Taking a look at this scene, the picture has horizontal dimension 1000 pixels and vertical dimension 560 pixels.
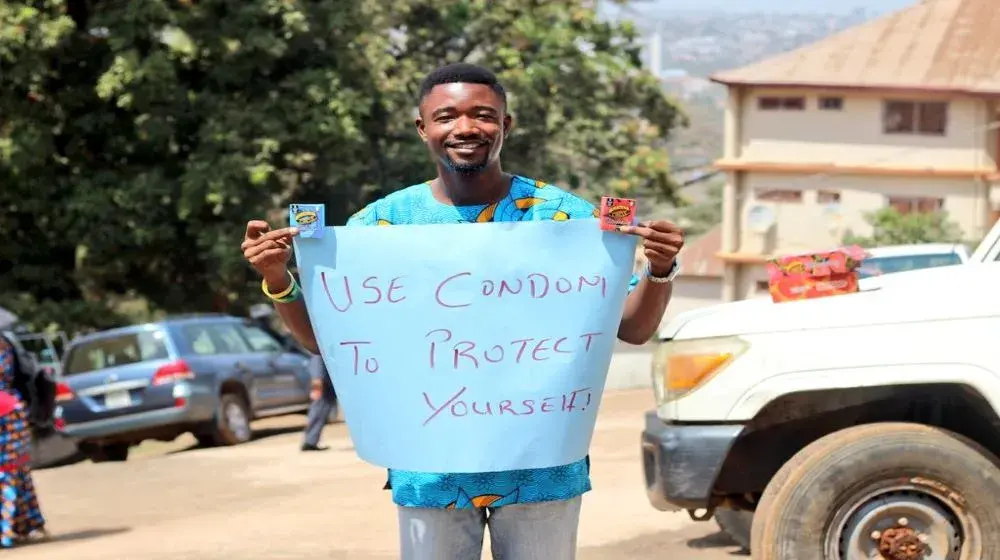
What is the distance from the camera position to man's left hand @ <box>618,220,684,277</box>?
3803mm

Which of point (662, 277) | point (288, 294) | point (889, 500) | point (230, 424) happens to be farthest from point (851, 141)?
point (288, 294)

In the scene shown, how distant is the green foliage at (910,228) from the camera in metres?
47.1

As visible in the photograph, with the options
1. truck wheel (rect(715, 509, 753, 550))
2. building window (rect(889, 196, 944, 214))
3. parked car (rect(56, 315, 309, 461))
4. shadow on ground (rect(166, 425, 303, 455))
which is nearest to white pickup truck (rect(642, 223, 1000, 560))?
truck wheel (rect(715, 509, 753, 550))

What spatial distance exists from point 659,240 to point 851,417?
3118mm

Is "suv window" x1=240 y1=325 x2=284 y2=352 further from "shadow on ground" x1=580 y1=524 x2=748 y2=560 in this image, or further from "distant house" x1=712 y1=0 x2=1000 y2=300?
"distant house" x1=712 y1=0 x2=1000 y2=300

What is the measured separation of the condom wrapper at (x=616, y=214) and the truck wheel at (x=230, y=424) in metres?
14.3

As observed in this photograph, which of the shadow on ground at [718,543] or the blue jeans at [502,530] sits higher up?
the blue jeans at [502,530]

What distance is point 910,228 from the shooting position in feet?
156

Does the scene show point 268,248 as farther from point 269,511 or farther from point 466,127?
point 269,511

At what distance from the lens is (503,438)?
392 cm

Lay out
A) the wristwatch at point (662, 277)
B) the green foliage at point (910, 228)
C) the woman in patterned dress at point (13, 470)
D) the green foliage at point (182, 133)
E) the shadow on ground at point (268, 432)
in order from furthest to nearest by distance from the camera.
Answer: the green foliage at point (910, 228), the green foliage at point (182, 133), the shadow on ground at point (268, 432), the woman in patterned dress at point (13, 470), the wristwatch at point (662, 277)

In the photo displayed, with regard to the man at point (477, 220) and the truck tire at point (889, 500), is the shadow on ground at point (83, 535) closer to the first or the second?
the truck tire at point (889, 500)

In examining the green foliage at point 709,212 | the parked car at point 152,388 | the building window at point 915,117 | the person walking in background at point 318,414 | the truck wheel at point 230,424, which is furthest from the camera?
the green foliage at point 709,212

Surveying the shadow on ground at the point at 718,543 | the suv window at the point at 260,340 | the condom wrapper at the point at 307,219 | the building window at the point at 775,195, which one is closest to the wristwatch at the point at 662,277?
the condom wrapper at the point at 307,219
